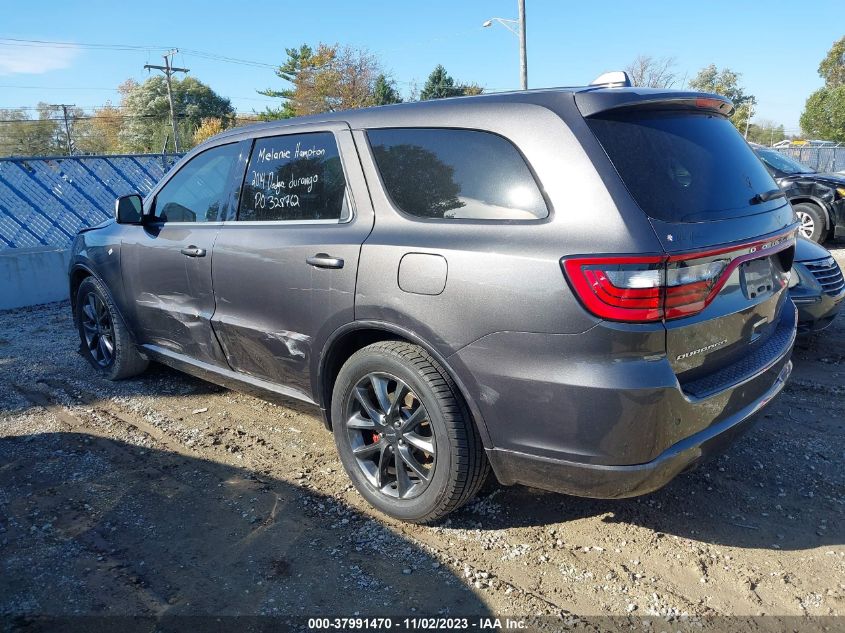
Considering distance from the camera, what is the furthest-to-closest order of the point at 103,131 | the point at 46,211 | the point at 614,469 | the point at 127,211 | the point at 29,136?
the point at 103,131 < the point at 29,136 < the point at 46,211 < the point at 127,211 < the point at 614,469

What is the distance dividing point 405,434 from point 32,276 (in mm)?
7696

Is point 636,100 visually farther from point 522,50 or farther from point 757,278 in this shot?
point 522,50

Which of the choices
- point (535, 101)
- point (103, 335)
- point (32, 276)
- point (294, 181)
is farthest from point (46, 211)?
point (535, 101)

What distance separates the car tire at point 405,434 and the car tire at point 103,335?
2457 mm

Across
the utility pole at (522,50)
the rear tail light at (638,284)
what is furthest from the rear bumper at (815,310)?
the utility pole at (522,50)

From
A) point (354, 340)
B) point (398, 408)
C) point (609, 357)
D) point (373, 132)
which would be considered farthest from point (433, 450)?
point (373, 132)

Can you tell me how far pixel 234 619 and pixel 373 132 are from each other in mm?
2171

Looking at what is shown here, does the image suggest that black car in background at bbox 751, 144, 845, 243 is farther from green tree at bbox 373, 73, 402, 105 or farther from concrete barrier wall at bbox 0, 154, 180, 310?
green tree at bbox 373, 73, 402, 105

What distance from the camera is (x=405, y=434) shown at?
113 inches

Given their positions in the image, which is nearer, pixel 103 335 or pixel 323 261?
pixel 323 261

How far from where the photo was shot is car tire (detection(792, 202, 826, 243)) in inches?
392

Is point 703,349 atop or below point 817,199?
below

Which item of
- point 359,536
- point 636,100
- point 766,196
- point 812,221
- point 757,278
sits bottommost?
point 359,536

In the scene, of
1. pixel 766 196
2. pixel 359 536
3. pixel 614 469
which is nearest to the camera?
pixel 614 469
